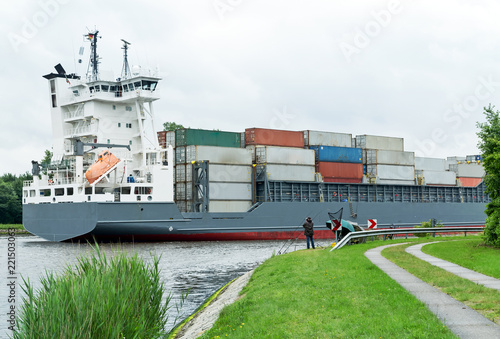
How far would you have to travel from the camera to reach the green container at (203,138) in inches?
1624

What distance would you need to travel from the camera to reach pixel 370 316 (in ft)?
28.1

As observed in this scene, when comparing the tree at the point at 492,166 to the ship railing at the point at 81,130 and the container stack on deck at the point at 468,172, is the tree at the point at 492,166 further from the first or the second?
the container stack on deck at the point at 468,172

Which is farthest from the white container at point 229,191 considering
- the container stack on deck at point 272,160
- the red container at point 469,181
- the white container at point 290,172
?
the red container at point 469,181

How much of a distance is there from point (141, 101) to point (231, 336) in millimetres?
35834

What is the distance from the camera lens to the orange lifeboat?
37.2m

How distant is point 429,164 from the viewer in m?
57.6

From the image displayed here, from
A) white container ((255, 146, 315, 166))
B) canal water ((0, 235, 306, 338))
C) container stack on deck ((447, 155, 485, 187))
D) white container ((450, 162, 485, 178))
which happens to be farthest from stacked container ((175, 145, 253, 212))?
white container ((450, 162, 485, 178))

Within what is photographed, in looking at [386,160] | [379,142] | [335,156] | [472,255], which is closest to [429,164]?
[386,160]

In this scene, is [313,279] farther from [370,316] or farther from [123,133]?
[123,133]

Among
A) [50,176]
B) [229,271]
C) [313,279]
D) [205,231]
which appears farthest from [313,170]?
[313,279]

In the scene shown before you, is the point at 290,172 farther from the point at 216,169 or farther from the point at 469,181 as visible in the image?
the point at 469,181

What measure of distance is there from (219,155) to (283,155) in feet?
18.7

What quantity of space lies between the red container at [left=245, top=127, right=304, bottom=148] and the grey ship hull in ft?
15.7

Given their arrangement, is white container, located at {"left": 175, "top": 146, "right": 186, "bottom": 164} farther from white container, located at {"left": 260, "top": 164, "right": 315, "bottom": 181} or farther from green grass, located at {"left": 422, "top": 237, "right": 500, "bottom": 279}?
green grass, located at {"left": 422, "top": 237, "right": 500, "bottom": 279}
